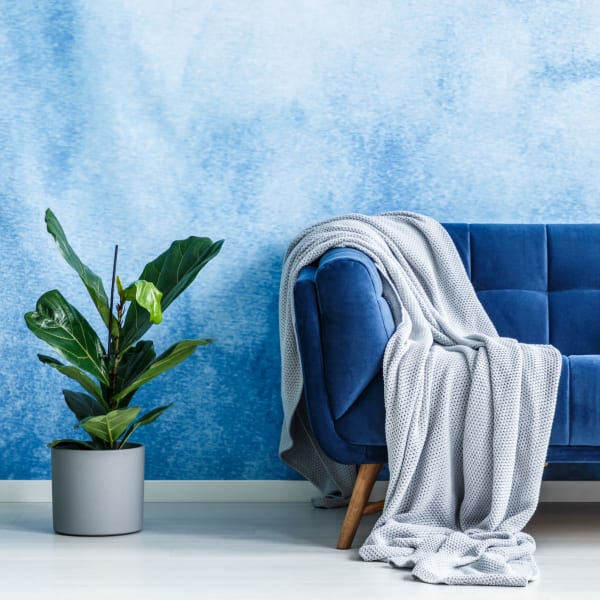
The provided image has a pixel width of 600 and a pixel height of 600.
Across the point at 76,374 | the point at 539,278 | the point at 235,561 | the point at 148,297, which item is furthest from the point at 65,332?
the point at 539,278

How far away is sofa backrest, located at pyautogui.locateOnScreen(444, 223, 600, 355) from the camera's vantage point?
2.46 meters

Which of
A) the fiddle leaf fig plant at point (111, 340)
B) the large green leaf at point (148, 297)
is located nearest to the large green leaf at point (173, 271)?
the fiddle leaf fig plant at point (111, 340)

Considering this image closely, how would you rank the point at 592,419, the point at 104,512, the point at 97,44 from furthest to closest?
the point at 97,44
the point at 104,512
the point at 592,419

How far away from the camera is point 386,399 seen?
1900mm

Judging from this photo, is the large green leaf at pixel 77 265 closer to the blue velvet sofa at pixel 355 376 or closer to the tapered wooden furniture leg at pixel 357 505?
the blue velvet sofa at pixel 355 376

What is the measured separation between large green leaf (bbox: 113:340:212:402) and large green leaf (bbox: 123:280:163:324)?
0.14 metres

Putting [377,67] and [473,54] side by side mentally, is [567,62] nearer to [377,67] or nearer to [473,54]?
[473,54]

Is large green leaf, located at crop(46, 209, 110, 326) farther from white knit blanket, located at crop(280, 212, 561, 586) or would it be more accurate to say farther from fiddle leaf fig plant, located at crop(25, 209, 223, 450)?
white knit blanket, located at crop(280, 212, 561, 586)

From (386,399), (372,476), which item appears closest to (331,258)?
(386,399)

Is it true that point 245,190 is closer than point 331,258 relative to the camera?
No

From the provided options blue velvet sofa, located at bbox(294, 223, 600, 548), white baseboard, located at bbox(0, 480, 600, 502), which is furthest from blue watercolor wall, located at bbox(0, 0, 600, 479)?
blue velvet sofa, located at bbox(294, 223, 600, 548)

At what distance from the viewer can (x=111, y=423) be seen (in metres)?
2.07

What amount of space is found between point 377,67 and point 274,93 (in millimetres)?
308

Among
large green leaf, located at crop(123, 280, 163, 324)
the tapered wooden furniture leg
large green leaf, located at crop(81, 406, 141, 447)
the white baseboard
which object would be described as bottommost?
the white baseboard
